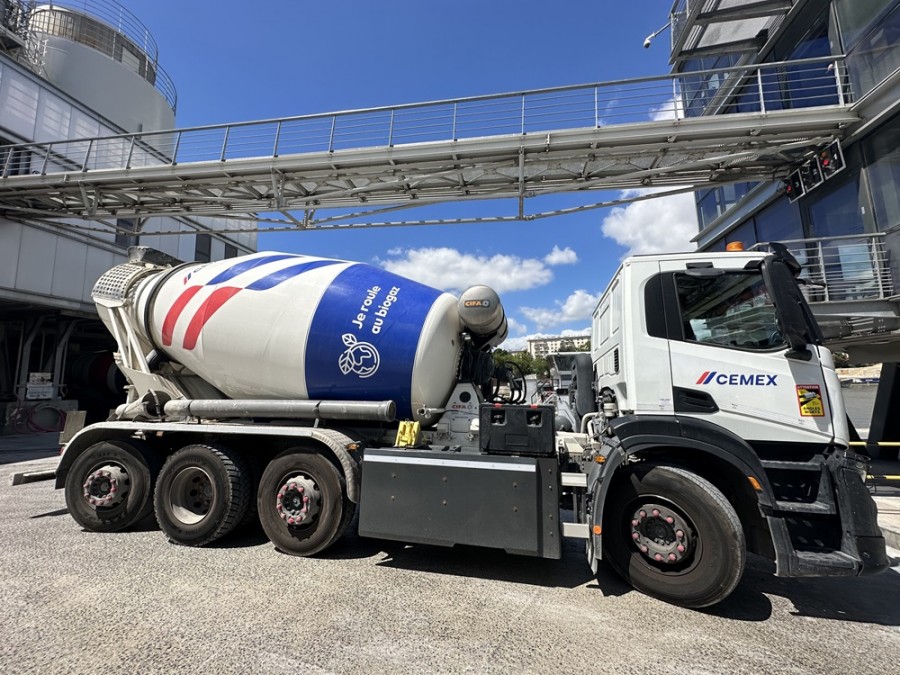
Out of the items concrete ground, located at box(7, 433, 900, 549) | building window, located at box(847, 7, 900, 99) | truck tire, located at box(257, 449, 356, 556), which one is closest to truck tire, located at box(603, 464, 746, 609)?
concrete ground, located at box(7, 433, 900, 549)

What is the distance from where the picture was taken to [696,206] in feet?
49.8

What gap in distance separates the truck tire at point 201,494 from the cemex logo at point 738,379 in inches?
182

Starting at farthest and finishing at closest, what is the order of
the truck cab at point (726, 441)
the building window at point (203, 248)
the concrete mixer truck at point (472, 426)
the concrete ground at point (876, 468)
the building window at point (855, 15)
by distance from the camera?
the building window at point (203, 248)
the building window at point (855, 15)
the concrete ground at point (876, 468)
the concrete mixer truck at point (472, 426)
the truck cab at point (726, 441)

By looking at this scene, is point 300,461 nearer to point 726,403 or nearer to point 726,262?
point 726,403

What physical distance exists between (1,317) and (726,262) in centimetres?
2112

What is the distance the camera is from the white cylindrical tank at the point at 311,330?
483 cm

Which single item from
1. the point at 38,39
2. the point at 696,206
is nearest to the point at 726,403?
the point at 696,206

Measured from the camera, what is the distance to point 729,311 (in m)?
3.86

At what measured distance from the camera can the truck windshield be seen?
12.2ft

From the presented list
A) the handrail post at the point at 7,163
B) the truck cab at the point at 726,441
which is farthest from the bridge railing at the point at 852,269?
the handrail post at the point at 7,163

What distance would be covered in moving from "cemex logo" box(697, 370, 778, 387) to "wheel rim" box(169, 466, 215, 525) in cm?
503

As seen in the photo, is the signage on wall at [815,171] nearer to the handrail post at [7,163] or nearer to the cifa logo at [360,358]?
the cifa logo at [360,358]

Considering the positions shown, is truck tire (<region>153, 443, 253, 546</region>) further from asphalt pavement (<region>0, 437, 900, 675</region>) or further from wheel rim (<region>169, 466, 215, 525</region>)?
asphalt pavement (<region>0, 437, 900, 675</region>)

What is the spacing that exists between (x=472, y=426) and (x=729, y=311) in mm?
2695
